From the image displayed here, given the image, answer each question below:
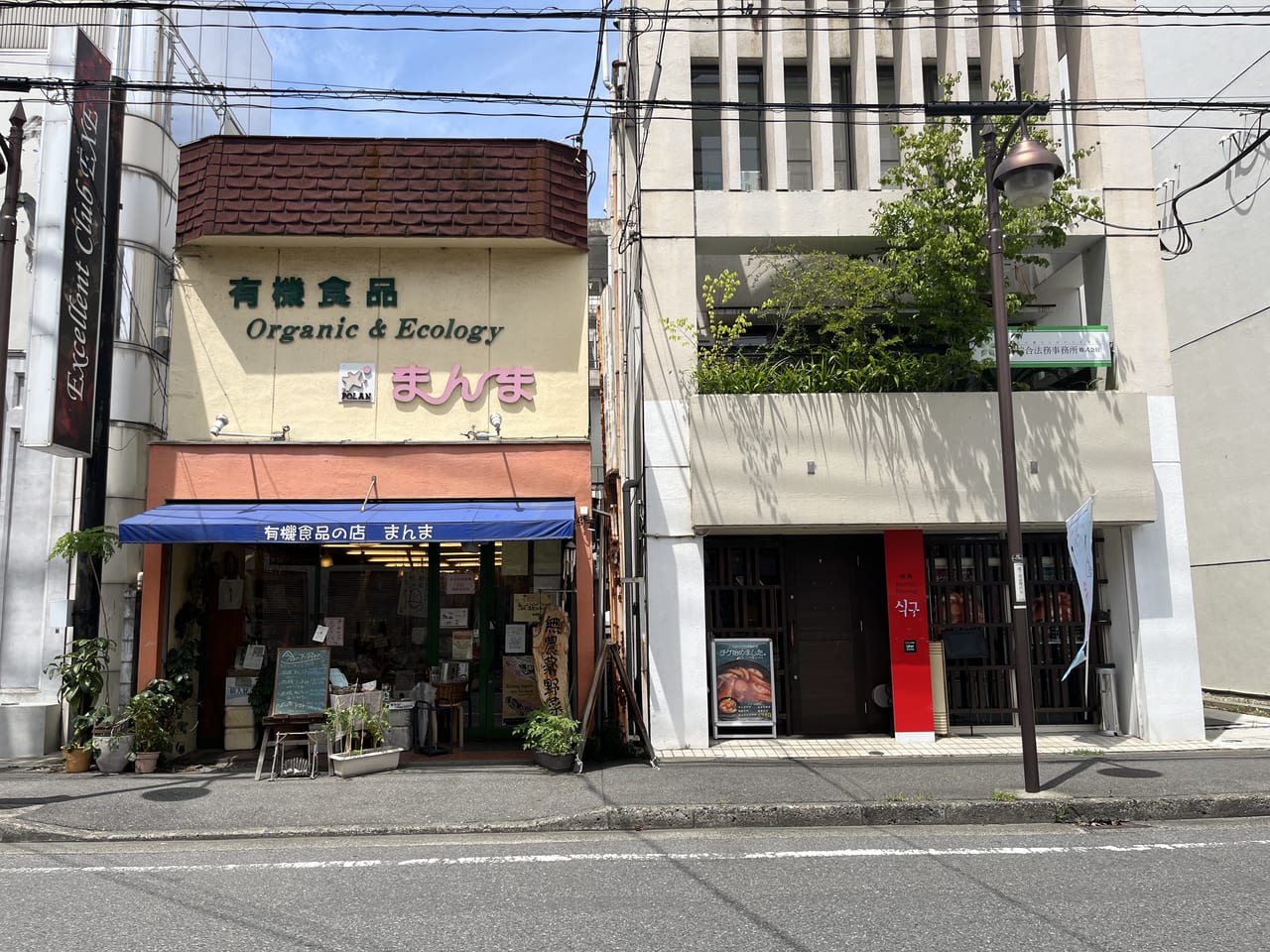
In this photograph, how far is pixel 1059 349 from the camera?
1225 cm

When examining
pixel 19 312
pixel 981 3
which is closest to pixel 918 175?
pixel 981 3

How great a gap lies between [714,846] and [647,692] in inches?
166

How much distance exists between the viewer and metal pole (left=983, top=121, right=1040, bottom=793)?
872 cm

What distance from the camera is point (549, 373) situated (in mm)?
12148

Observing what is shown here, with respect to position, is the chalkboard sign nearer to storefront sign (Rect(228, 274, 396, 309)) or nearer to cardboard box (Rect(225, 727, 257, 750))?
cardboard box (Rect(225, 727, 257, 750))

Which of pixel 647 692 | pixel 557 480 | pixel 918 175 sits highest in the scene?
pixel 918 175

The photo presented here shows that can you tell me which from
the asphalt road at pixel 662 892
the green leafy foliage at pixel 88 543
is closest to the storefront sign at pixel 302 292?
the green leafy foliage at pixel 88 543

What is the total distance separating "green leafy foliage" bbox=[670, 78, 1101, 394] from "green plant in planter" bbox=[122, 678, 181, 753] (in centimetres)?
741

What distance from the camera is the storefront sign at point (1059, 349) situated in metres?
12.2

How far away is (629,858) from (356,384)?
7.51 meters

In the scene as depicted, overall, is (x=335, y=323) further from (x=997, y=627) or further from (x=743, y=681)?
(x=997, y=627)

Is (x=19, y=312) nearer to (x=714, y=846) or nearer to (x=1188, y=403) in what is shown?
(x=714, y=846)

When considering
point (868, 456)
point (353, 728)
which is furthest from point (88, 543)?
point (868, 456)

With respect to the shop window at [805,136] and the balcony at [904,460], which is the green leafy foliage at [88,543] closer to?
the balcony at [904,460]
